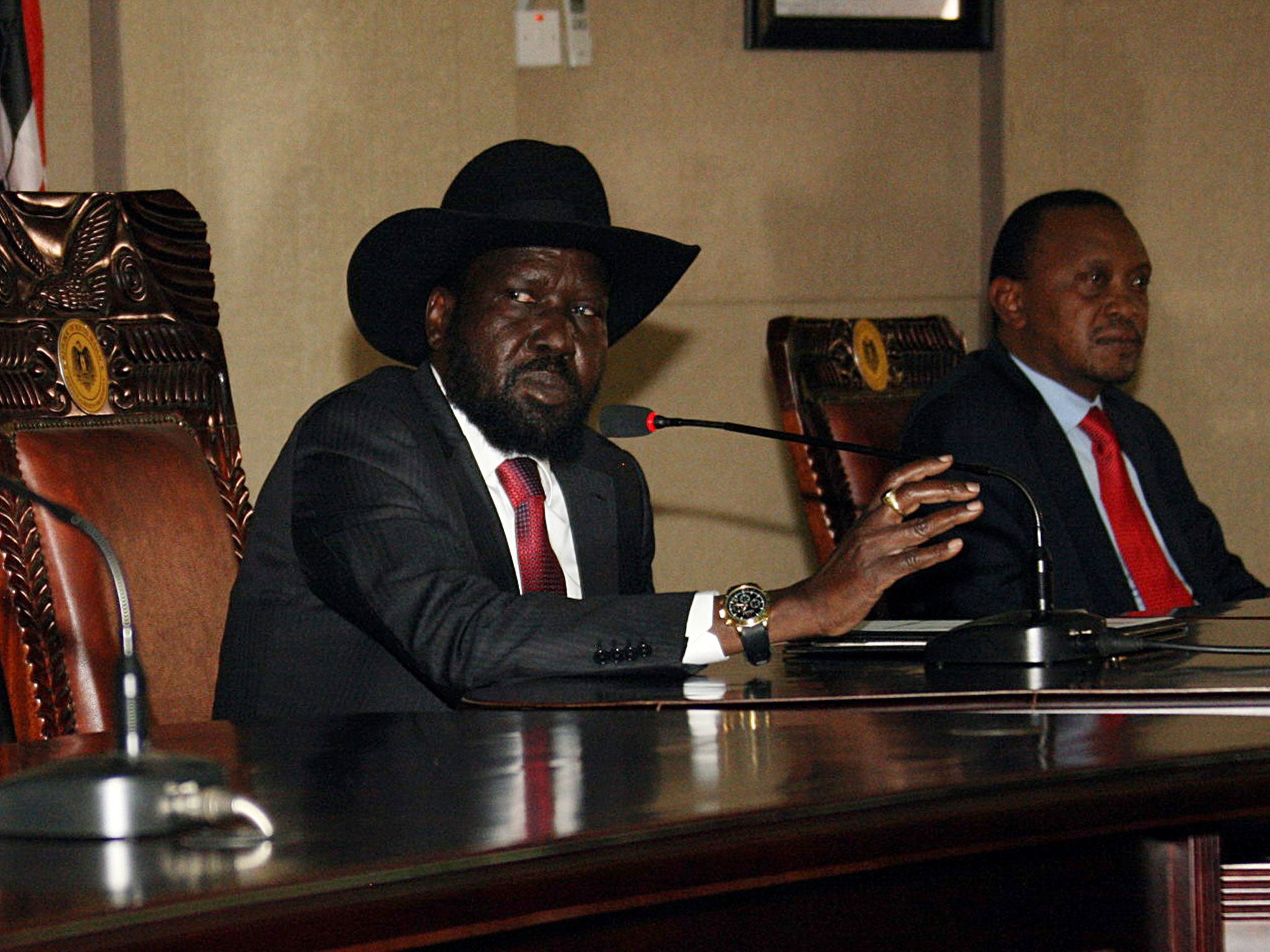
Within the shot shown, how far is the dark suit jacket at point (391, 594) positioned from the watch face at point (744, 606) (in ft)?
0.17

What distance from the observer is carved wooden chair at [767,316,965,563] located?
2910mm

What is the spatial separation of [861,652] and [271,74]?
1.70 m

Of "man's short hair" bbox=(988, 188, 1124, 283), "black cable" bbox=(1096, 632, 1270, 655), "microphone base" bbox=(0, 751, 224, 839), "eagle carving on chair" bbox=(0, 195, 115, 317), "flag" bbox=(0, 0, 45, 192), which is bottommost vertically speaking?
"black cable" bbox=(1096, 632, 1270, 655)

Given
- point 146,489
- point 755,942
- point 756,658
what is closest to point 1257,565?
point 756,658

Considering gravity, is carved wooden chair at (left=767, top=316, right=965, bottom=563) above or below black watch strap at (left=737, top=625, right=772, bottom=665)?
above

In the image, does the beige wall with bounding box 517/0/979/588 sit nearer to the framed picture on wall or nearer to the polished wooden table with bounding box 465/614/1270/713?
the framed picture on wall

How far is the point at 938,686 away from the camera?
5.45 ft

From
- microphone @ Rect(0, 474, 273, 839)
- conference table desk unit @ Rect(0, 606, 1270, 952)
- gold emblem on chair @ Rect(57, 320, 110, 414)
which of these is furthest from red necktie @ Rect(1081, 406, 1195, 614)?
microphone @ Rect(0, 474, 273, 839)

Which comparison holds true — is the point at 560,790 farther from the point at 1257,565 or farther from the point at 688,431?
the point at 1257,565

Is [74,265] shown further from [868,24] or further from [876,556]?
[868,24]

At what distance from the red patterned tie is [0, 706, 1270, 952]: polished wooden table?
2.36ft

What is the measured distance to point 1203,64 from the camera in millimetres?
4148

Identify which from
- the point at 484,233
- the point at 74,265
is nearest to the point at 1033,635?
the point at 484,233

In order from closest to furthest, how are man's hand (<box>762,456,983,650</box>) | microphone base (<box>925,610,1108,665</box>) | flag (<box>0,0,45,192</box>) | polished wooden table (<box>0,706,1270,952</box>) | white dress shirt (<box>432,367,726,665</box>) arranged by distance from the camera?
polished wooden table (<box>0,706,1270,952</box>)
microphone base (<box>925,610,1108,665</box>)
man's hand (<box>762,456,983,650</box>)
white dress shirt (<box>432,367,726,665</box>)
flag (<box>0,0,45,192</box>)
